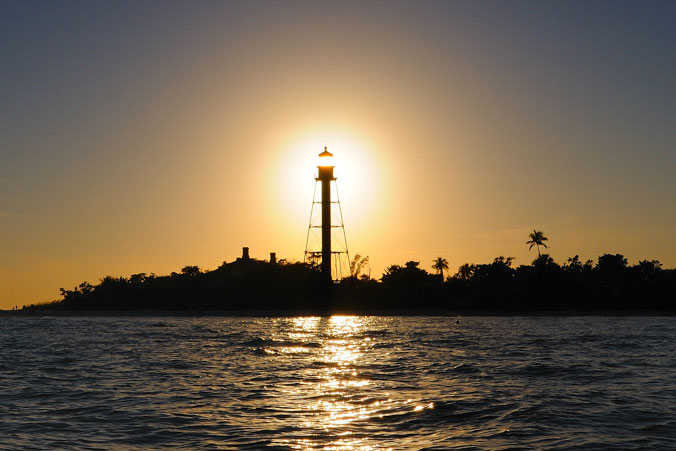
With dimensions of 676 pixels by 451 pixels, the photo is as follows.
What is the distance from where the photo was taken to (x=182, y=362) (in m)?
37.9

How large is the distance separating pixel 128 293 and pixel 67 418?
384ft

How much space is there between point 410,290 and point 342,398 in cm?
10209

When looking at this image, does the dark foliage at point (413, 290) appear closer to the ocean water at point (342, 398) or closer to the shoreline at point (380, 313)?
the shoreline at point (380, 313)

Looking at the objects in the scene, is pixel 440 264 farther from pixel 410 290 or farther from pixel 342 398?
pixel 342 398

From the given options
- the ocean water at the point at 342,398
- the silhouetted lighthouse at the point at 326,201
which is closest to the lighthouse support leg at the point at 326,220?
the silhouetted lighthouse at the point at 326,201

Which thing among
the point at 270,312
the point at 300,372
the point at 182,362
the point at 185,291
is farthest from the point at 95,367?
the point at 185,291

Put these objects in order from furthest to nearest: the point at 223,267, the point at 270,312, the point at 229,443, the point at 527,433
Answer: the point at 223,267 < the point at 270,312 < the point at 527,433 < the point at 229,443

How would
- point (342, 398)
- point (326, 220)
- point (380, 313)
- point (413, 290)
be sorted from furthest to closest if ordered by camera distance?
1. point (413, 290)
2. point (380, 313)
3. point (326, 220)
4. point (342, 398)

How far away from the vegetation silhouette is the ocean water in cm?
7534

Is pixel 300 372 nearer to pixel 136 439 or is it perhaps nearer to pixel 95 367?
pixel 95 367

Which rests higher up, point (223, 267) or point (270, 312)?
point (223, 267)

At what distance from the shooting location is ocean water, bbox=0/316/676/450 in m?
18.0

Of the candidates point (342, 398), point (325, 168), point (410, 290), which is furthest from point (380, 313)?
point (342, 398)

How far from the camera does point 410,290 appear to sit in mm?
125938
